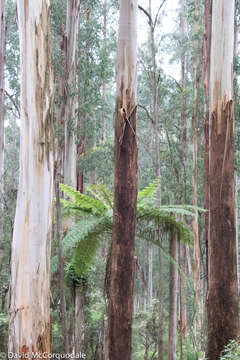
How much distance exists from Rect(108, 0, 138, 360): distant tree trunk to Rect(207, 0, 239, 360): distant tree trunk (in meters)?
0.99

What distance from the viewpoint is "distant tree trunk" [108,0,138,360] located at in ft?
14.7

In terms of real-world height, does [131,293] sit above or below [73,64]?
below

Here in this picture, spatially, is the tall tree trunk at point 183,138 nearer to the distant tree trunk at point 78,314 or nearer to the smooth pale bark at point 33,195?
the distant tree trunk at point 78,314

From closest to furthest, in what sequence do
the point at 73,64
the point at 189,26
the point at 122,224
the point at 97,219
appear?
1. the point at 122,224
2. the point at 97,219
3. the point at 73,64
4. the point at 189,26

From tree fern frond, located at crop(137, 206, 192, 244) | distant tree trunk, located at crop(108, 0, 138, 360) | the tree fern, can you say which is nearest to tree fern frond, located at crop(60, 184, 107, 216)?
the tree fern

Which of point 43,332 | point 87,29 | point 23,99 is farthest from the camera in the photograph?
point 87,29

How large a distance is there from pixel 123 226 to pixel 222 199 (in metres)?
1.25

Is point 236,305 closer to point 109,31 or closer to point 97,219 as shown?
point 97,219

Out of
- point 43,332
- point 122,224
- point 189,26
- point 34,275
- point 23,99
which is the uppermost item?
point 189,26

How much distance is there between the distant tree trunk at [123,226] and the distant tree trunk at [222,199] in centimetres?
99

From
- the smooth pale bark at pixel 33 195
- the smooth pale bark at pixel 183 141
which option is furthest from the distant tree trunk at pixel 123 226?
the smooth pale bark at pixel 183 141

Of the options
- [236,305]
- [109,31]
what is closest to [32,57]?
[236,305]

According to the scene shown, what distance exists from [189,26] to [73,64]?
28.0ft

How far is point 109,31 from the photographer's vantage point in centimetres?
1708
